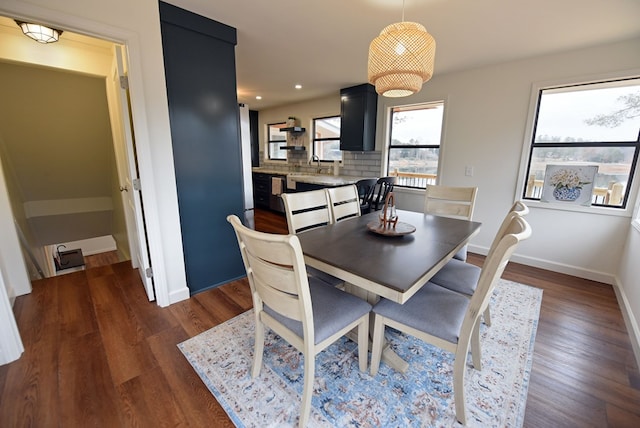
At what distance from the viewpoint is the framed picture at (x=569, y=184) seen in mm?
2654

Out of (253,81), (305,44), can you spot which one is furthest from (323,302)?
(253,81)

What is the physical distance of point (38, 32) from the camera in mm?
1901

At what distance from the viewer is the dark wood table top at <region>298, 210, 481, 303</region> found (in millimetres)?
→ 1118

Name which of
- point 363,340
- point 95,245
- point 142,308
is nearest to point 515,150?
point 363,340

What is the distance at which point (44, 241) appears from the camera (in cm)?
409

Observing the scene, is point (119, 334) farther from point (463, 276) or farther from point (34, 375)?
point (463, 276)

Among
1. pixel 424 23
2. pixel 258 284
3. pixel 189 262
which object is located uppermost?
pixel 424 23

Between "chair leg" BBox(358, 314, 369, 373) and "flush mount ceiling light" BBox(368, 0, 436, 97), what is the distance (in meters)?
1.42

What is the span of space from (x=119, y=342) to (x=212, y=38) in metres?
2.42

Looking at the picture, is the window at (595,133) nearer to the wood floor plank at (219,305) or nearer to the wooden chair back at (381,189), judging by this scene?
the wooden chair back at (381,189)

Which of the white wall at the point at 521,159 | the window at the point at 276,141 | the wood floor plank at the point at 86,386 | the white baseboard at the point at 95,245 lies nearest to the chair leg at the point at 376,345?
the wood floor plank at the point at 86,386

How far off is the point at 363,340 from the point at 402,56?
164 centimetres

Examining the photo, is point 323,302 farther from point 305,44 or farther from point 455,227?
point 305,44

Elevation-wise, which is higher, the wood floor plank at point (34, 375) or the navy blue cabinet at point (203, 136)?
the navy blue cabinet at point (203, 136)
